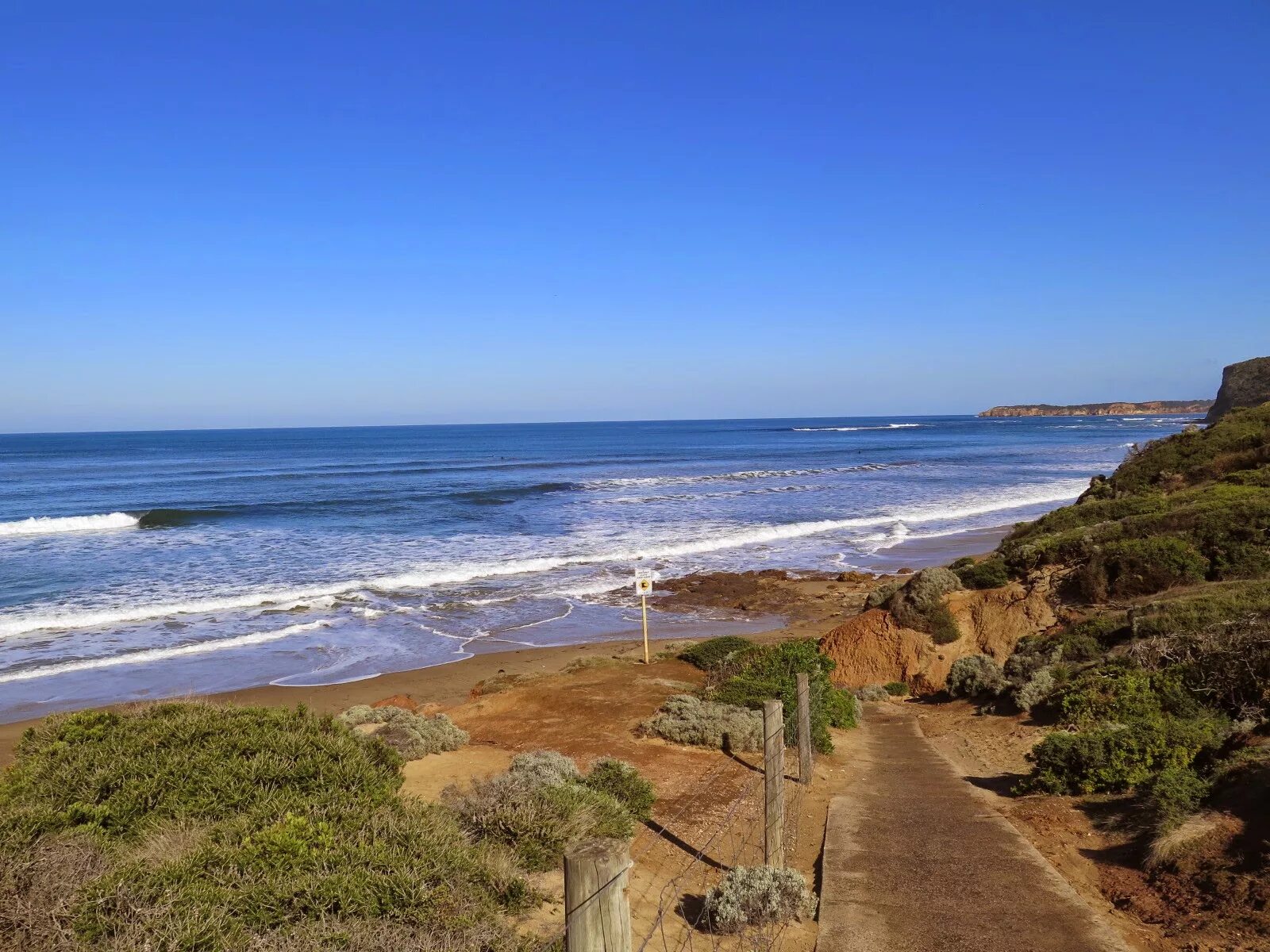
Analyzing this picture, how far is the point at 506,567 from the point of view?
91.3 ft

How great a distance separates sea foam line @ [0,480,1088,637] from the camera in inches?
829

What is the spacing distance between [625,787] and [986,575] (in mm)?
11431

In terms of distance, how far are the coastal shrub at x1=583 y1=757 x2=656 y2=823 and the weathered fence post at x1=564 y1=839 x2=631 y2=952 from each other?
4871 millimetres

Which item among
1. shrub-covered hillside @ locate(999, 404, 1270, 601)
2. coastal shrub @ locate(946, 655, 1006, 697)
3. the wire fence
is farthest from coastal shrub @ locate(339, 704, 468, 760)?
shrub-covered hillside @ locate(999, 404, 1270, 601)

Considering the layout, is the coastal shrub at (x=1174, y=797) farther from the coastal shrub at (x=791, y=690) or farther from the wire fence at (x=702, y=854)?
the coastal shrub at (x=791, y=690)

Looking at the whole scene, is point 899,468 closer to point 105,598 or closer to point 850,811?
point 105,598

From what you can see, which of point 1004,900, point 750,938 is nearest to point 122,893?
point 750,938

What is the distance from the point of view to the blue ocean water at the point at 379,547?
728 inches

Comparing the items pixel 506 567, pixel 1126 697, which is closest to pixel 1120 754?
pixel 1126 697

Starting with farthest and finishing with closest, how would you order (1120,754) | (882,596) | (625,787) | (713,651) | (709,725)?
(882,596) → (713,651) → (709,725) → (1120,754) → (625,787)

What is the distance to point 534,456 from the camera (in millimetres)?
87125

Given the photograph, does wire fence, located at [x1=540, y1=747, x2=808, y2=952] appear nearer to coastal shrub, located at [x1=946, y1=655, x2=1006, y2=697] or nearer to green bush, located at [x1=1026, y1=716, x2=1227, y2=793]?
green bush, located at [x1=1026, y1=716, x2=1227, y2=793]

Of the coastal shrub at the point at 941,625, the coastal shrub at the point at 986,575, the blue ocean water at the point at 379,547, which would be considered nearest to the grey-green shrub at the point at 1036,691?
the coastal shrub at the point at 941,625

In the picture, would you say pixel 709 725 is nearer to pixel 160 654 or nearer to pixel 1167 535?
pixel 1167 535
